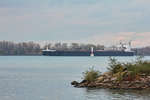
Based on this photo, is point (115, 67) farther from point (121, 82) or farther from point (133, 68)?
point (121, 82)

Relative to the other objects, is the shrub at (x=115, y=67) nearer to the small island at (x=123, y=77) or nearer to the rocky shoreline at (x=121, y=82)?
the small island at (x=123, y=77)

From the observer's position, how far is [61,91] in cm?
3681

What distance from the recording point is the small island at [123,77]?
36375 mm

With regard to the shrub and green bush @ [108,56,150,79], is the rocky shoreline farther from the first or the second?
the shrub

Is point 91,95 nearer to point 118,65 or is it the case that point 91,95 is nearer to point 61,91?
point 61,91

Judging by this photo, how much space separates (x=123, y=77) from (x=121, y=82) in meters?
0.54

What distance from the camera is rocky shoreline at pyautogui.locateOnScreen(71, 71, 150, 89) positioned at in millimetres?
36219

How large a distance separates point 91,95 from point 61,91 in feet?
15.1

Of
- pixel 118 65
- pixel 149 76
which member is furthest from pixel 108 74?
pixel 149 76

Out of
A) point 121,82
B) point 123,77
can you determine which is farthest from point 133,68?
point 121,82

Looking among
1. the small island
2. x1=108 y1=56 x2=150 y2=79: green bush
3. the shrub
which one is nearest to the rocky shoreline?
the small island

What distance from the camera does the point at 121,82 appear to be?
1449 inches

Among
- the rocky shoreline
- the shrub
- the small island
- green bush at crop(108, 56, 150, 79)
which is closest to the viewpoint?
the rocky shoreline

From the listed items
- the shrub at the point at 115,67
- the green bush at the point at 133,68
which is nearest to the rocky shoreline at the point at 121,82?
the green bush at the point at 133,68
